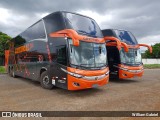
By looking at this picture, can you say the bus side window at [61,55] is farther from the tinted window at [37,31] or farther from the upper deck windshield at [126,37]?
the upper deck windshield at [126,37]

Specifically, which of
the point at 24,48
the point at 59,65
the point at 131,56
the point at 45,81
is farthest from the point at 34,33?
the point at 131,56

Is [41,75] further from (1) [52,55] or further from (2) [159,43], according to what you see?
(2) [159,43]

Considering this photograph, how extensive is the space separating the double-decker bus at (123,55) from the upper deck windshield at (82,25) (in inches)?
98.5

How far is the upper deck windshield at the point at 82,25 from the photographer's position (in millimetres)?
8055

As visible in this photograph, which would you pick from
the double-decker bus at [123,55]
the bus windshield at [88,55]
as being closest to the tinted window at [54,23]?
the bus windshield at [88,55]

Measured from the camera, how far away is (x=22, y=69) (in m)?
12.7

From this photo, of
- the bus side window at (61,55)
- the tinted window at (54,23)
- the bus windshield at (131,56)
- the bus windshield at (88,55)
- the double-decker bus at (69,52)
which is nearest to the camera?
the double-decker bus at (69,52)

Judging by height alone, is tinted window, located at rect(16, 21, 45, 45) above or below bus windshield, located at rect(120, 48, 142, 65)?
above

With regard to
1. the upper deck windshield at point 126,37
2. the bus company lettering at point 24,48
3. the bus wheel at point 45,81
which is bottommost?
the bus wheel at point 45,81

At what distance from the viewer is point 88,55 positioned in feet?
25.8

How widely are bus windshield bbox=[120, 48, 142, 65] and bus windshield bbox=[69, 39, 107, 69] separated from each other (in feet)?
10.6

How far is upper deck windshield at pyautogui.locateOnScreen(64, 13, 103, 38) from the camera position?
26.4 ft

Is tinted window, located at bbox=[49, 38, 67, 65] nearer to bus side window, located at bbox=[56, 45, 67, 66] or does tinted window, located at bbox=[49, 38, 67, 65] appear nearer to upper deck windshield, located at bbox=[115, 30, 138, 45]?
bus side window, located at bbox=[56, 45, 67, 66]

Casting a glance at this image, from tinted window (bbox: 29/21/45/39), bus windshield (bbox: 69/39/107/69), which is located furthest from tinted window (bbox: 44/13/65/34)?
bus windshield (bbox: 69/39/107/69)
